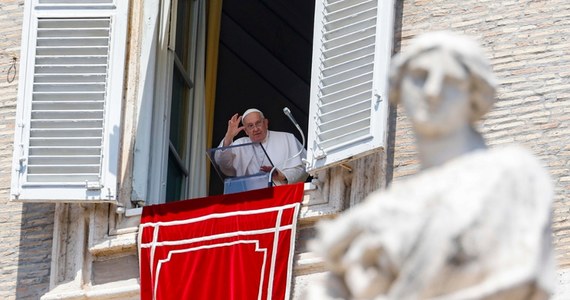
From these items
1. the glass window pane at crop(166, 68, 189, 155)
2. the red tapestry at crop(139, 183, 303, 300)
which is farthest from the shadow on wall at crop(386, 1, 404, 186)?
the glass window pane at crop(166, 68, 189, 155)

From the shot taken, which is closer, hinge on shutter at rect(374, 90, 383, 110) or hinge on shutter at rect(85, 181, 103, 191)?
hinge on shutter at rect(374, 90, 383, 110)

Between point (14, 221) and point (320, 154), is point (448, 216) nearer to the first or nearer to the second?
point (320, 154)

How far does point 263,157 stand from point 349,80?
1347 mm

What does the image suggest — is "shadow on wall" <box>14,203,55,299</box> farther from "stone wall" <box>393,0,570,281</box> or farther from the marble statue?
the marble statue

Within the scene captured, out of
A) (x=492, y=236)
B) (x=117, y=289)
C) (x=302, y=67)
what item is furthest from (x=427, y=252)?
(x=302, y=67)

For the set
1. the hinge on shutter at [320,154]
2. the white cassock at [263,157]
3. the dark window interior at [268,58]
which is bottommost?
the hinge on shutter at [320,154]

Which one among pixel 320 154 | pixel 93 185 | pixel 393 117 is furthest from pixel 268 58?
pixel 320 154

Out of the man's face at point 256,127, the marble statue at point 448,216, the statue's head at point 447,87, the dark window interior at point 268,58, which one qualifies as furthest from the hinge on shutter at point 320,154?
the statue's head at point 447,87

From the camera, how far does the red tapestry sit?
40.6 ft

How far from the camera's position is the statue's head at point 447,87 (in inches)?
231

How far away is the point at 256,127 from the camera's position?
13797 millimetres

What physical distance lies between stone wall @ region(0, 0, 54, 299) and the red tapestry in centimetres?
69

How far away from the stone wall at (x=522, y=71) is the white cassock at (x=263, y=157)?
1116 millimetres

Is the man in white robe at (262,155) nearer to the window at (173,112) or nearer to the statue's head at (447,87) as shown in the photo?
the window at (173,112)
